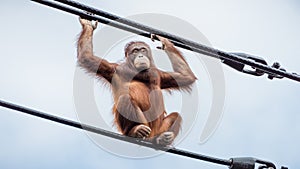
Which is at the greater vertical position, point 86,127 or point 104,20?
point 104,20

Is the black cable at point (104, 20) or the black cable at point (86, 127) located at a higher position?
the black cable at point (104, 20)

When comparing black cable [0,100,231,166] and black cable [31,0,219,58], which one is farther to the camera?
black cable [0,100,231,166]

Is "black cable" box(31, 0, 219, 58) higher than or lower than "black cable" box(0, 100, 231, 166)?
higher

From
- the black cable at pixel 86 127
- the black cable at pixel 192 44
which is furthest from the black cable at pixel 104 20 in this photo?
the black cable at pixel 86 127

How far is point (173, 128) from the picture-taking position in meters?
4.94

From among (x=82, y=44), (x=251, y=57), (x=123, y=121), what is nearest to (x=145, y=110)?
(x=123, y=121)

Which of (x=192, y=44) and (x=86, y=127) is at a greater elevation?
(x=192, y=44)

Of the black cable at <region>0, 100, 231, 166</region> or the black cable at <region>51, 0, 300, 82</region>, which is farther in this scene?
the black cable at <region>0, 100, 231, 166</region>

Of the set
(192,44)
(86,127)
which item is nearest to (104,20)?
(192,44)

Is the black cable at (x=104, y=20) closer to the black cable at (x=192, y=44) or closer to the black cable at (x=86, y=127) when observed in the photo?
the black cable at (x=192, y=44)

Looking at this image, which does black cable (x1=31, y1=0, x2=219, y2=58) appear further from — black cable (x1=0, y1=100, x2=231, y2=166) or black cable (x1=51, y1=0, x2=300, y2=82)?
black cable (x1=0, y1=100, x2=231, y2=166)

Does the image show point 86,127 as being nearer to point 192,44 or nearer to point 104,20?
point 104,20

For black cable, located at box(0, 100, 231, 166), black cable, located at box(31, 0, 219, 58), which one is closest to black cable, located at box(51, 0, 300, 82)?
black cable, located at box(31, 0, 219, 58)

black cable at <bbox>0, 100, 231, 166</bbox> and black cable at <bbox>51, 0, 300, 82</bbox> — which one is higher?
black cable at <bbox>51, 0, 300, 82</bbox>
